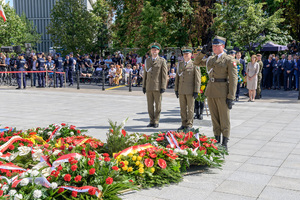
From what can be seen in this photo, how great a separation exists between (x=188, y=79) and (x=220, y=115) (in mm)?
2116

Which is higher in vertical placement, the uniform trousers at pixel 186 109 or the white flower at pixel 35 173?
the uniform trousers at pixel 186 109

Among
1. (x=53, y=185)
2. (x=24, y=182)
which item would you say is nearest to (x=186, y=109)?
(x=53, y=185)

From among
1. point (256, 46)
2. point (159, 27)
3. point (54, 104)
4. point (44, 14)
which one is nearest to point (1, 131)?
point (54, 104)

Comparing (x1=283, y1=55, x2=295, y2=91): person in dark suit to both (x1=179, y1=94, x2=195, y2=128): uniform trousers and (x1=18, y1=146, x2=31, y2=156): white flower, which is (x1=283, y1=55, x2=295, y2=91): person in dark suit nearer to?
(x1=179, y1=94, x2=195, y2=128): uniform trousers

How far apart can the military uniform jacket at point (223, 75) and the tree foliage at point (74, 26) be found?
2933cm

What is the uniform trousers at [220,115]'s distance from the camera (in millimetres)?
7074

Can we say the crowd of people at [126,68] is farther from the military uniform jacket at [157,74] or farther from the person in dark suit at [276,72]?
the military uniform jacket at [157,74]

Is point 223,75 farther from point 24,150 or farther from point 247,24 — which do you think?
point 247,24

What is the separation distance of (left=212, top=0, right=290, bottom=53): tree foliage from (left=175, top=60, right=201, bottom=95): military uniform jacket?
48.5 ft

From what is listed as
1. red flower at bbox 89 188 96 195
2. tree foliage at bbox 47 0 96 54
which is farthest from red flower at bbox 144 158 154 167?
tree foliage at bbox 47 0 96 54

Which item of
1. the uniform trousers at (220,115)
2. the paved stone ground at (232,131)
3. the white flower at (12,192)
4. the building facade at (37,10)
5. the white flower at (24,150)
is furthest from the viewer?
the building facade at (37,10)

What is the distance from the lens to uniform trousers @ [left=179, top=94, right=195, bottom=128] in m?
9.09

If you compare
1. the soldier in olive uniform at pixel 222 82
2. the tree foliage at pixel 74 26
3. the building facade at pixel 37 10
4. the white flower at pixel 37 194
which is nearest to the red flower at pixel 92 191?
the white flower at pixel 37 194

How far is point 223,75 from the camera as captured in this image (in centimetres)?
707
